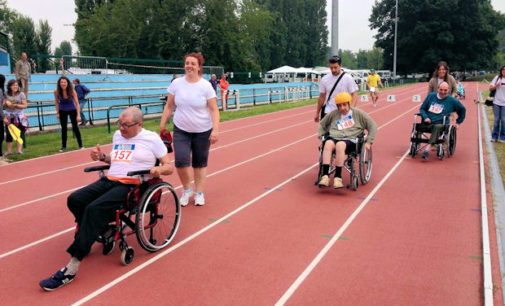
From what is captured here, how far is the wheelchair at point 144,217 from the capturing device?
390 centimetres

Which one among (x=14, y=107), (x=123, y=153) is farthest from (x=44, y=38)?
(x=123, y=153)

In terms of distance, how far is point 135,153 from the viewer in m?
4.13

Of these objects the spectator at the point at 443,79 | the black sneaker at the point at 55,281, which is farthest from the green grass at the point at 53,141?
the spectator at the point at 443,79

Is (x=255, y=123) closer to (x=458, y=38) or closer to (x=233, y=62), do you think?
(x=233, y=62)

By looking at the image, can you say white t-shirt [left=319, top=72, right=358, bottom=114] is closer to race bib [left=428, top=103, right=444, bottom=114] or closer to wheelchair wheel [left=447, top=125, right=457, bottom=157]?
race bib [left=428, top=103, right=444, bottom=114]

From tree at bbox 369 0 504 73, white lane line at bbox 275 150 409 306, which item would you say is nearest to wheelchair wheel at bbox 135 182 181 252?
white lane line at bbox 275 150 409 306

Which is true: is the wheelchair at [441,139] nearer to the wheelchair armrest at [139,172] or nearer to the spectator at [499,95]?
the spectator at [499,95]

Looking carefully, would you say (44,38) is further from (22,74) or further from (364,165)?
(364,165)

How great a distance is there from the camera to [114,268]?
397 centimetres

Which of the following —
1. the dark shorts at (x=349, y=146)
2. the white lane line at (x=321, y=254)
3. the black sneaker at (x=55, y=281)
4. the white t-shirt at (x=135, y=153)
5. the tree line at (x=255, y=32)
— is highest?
the tree line at (x=255, y=32)

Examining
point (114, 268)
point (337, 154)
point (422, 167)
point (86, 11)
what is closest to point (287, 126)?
point (422, 167)

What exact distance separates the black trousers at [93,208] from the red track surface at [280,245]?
0.38 meters

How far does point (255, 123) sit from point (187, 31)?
30.5 m

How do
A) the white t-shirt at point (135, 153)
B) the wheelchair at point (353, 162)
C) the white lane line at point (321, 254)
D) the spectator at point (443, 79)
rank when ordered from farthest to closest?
the spectator at point (443, 79), the wheelchair at point (353, 162), the white t-shirt at point (135, 153), the white lane line at point (321, 254)
